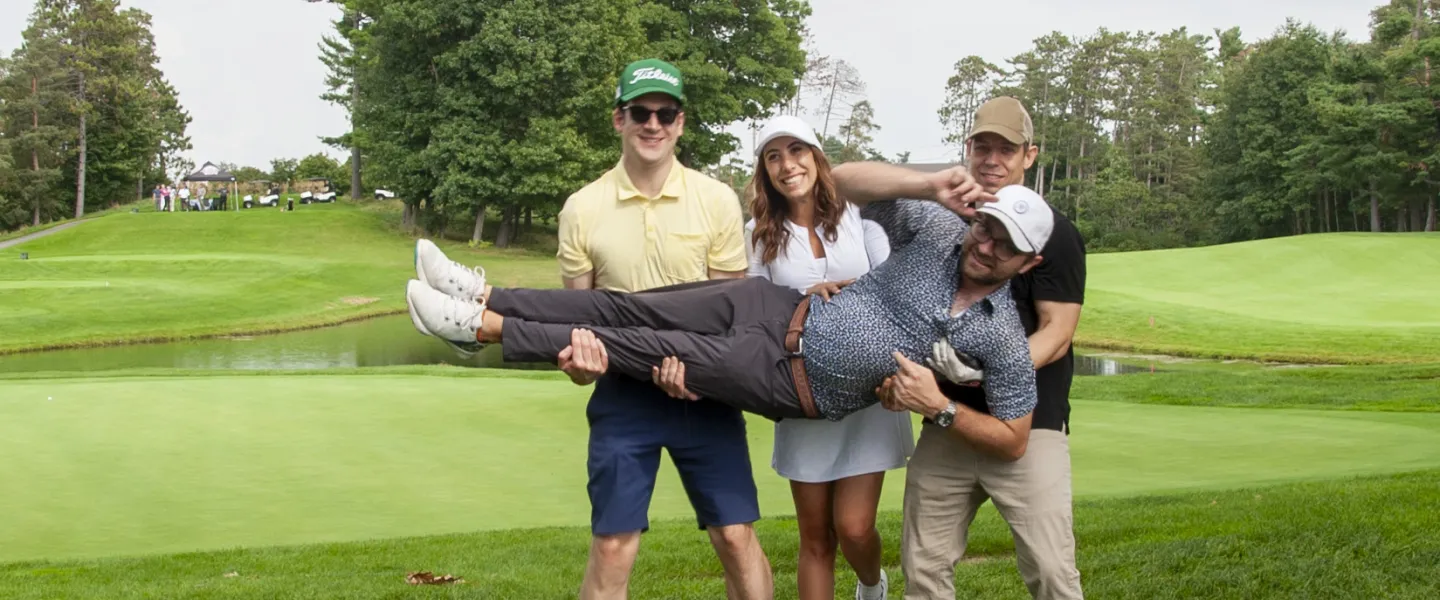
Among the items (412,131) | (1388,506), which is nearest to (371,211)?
(412,131)

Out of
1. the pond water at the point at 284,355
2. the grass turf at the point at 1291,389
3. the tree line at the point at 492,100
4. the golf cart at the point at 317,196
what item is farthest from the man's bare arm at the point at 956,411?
the golf cart at the point at 317,196

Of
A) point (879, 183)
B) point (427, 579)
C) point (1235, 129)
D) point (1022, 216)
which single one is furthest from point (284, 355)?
point (1235, 129)

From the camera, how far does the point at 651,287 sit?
4352 millimetres

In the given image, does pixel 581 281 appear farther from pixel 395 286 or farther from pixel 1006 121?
pixel 395 286

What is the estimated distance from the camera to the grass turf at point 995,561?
507 centimetres

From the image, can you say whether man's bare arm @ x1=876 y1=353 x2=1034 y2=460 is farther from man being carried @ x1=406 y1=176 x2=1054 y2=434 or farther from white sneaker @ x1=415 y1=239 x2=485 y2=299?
white sneaker @ x1=415 y1=239 x2=485 y2=299

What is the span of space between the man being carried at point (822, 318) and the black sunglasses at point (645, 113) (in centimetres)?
60

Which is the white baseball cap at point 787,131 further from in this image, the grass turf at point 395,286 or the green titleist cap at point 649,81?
the grass turf at point 395,286

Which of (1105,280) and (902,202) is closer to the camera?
(902,202)

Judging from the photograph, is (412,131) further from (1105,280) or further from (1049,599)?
(1049,599)

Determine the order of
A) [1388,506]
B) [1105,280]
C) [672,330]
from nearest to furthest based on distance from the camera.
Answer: [672,330], [1388,506], [1105,280]

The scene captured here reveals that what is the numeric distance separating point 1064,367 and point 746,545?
1.22 meters

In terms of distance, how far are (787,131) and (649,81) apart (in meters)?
0.52

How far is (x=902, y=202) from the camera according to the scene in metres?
4.09
